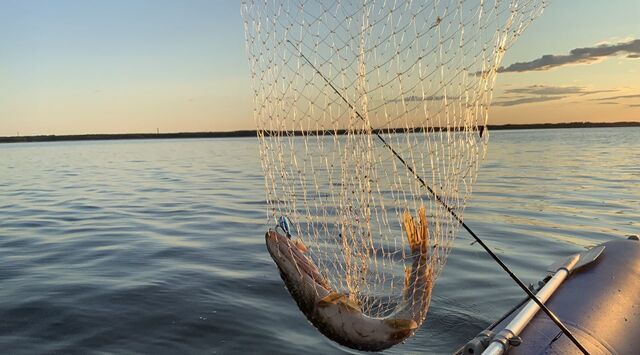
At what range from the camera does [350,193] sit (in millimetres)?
5941

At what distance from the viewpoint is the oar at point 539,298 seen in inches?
166

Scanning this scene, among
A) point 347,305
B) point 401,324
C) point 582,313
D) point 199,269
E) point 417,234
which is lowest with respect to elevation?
point 199,269

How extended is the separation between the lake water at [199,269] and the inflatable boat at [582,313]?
1649 millimetres

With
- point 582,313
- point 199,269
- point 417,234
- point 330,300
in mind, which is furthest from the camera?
point 199,269

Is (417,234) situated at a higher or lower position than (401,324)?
higher

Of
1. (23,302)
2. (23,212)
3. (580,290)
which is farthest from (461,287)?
(23,212)

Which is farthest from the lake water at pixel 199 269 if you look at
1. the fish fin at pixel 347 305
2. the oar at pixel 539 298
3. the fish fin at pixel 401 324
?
the fish fin at pixel 347 305

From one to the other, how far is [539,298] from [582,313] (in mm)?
409

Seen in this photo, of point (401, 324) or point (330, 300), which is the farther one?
point (401, 324)

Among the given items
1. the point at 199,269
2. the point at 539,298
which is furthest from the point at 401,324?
the point at 199,269

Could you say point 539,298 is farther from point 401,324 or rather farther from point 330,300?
point 330,300

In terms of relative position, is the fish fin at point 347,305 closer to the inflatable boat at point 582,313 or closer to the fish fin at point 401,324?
the fish fin at point 401,324

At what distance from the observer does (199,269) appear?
10109mm

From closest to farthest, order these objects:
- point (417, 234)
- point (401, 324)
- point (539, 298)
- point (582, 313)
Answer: point (401, 324) < point (417, 234) < point (582, 313) < point (539, 298)
